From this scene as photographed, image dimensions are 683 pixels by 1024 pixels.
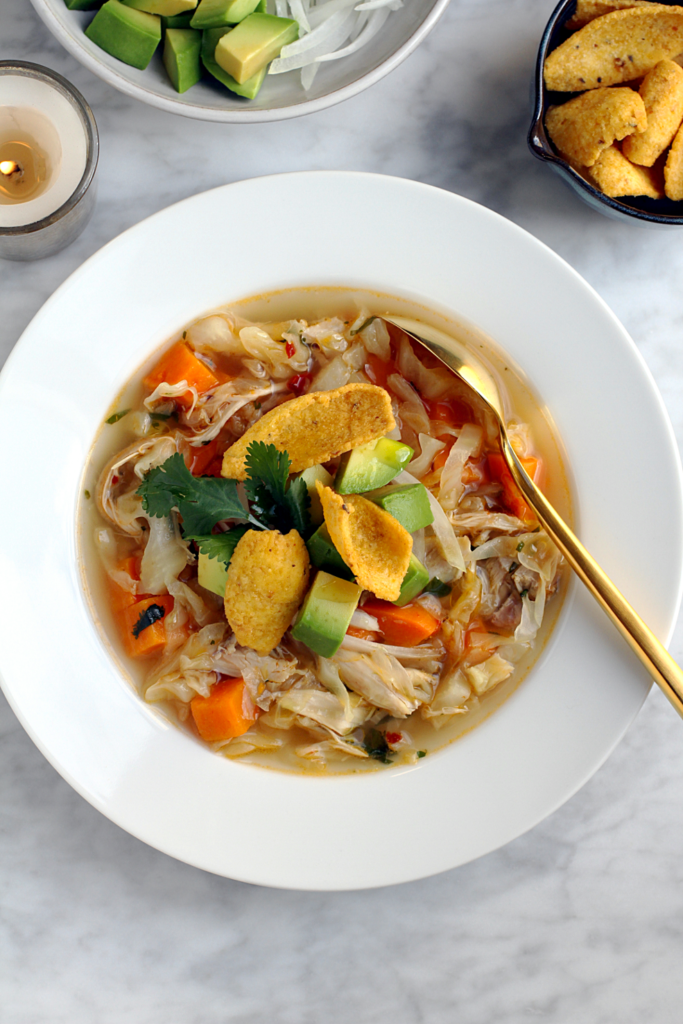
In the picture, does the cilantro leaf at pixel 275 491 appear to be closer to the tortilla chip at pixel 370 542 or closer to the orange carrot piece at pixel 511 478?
the tortilla chip at pixel 370 542

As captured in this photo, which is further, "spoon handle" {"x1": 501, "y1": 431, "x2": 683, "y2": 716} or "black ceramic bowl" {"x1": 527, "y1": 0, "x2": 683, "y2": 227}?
"black ceramic bowl" {"x1": 527, "y1": 0, "x2": 683, "y2": 227}

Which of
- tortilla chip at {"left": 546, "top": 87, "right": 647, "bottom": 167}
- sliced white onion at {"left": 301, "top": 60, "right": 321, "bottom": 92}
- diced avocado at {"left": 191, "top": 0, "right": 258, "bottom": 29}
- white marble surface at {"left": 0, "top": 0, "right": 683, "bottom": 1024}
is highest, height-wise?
diced avocado at {"left": 191, "top": 0, "right": 258, "bottom": 29}

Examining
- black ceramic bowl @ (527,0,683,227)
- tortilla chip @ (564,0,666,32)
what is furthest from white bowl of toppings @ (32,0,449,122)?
tortilla chip @ (564,0,666,32)

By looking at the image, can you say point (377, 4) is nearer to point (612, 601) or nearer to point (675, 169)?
point (675, 169)

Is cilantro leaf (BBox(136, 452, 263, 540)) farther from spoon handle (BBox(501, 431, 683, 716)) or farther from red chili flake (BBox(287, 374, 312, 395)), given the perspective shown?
spoon handle (BBox(501, 431, 683, 716))

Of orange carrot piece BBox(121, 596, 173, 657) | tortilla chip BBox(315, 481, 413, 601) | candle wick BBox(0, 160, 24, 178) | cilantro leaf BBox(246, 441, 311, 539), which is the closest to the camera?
tortilla chip BBox(315, 481, 413, 601)

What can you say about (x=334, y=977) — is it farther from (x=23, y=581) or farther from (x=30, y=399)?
(x=30, y=399)

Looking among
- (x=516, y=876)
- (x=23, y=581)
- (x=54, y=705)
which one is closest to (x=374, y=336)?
(x=23, y=581)
